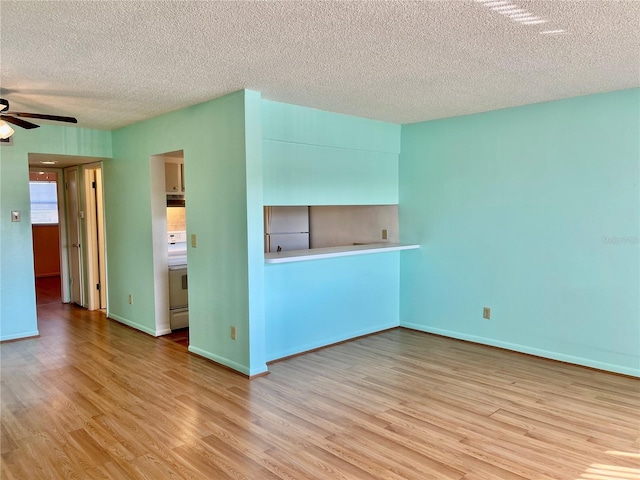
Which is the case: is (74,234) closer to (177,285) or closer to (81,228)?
(81,228)

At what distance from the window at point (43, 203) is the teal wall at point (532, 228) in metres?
7.77

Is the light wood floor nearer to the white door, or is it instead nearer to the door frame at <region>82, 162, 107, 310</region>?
→ the door frame at <region>82, 162, 107, 310</region>

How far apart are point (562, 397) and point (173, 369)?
314 centimetres

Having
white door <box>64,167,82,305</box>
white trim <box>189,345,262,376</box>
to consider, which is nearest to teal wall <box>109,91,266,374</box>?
white trim <box>189,345,262,376</box>

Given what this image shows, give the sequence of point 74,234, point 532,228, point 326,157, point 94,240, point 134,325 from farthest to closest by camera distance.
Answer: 1. point 74,234
2. point 94,240
3. point 134,325
4. point 326,157
5. point 532,228

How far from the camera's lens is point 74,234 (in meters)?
6.80

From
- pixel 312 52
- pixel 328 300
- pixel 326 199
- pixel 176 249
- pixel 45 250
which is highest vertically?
pixel 312 52

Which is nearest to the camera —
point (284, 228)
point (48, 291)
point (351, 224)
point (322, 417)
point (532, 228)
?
point (322, 417)

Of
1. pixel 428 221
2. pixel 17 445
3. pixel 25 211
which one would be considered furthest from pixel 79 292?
pixel 428 221

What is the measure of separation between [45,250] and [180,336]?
6187 millimetres

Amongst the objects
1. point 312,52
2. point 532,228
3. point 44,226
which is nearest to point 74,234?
point 44,226

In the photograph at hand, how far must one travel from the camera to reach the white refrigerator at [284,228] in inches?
243

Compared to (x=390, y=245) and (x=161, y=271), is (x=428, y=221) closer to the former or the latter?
(x=390, y=245)

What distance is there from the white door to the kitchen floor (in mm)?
2396
